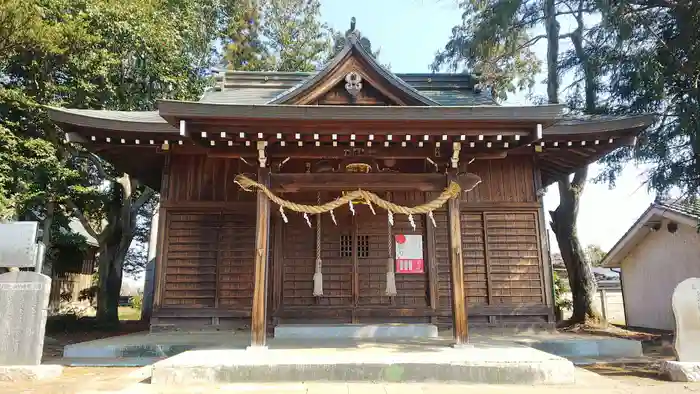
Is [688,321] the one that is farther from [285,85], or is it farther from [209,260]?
[285,85]

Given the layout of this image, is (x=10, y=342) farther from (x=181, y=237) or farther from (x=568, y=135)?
(x=568, y=135)

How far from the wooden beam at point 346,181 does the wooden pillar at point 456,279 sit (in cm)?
51

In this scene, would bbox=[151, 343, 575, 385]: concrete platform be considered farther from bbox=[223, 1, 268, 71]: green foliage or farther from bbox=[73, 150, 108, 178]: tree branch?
bbox=[223, 1, 268, 71]: green foliage

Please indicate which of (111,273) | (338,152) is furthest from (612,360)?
(111,273)

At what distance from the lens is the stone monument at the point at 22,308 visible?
5.63m

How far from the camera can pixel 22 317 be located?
5.72m

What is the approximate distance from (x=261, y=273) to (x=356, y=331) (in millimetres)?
2483

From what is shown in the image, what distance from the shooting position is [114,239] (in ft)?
45.8

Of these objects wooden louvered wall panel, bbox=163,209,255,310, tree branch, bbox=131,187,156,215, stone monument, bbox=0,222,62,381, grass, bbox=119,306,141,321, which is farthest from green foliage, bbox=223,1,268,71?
stone monument, bbox=0,222,62,381

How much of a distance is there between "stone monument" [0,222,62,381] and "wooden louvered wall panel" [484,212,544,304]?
24.1 ft

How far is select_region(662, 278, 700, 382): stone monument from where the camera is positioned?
5668 mm

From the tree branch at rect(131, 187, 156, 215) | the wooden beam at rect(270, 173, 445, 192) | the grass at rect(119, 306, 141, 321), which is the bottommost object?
the grass at rect(119, 306, 141, 321)

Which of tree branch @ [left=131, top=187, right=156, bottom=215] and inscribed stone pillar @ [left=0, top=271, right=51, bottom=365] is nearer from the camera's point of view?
inscribed stone pillar @ [left=0, top=271, right=51, bottom=365]

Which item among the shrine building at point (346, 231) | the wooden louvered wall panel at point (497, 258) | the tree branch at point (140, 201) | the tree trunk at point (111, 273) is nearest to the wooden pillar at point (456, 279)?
the shrine building at point (346, 231)
